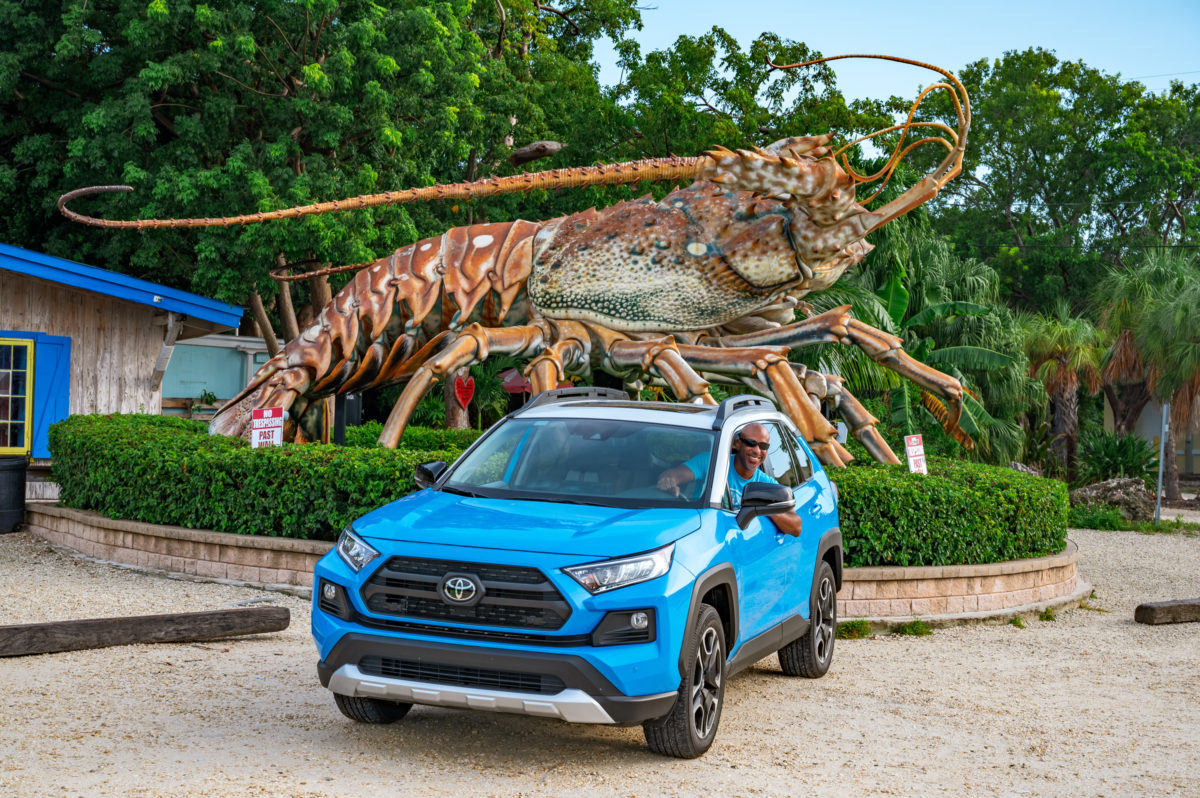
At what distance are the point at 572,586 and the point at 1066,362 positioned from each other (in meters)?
29.8

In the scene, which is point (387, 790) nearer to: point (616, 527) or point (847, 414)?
point (616, 527)

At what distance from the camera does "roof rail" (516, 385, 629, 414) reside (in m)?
7.08

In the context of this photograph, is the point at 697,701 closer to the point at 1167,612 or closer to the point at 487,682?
the point at 487,682

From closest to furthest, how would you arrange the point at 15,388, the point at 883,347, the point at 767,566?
the point at 767,566 < the point at 883,347 < the point at 15,388

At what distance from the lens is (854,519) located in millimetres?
9547

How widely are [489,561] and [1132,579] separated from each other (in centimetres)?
1163

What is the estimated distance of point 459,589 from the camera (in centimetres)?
498

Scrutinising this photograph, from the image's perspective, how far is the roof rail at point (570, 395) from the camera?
708 cm

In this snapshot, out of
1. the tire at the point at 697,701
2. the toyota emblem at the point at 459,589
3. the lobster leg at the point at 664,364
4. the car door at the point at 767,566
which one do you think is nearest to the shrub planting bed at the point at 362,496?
the lobster leg at the point at 664,364

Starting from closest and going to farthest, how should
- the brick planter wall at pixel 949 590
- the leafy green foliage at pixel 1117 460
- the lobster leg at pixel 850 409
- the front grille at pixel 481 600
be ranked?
the front grille at pixel 481 600 < the brick planter wall at pixel 949 590 < the lobster leg at pixel 850 409 < the leafy green foliage at pixel 1117 460

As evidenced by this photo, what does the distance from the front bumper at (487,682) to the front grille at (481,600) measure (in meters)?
0.14

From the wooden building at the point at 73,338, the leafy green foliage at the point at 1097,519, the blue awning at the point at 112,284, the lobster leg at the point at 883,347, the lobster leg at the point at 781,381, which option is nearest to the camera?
the lobster leg at the point at 781,381

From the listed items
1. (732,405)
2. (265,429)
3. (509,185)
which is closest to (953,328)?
(509,185)

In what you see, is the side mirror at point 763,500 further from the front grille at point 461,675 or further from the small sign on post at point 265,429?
the small sign on post at point 265,429
